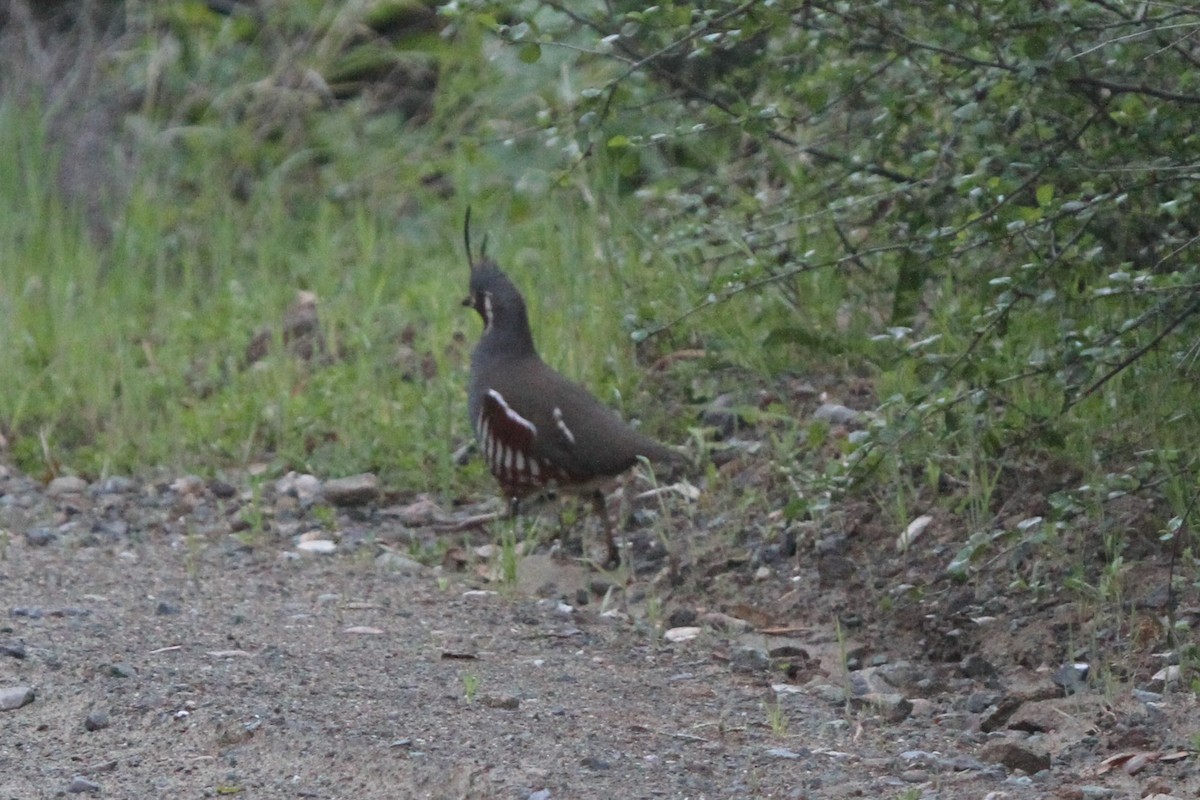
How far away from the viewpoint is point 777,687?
181 inches

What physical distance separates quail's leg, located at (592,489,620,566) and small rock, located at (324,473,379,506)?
0.95 metres

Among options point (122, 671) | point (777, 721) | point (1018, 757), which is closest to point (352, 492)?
point (122, 671)

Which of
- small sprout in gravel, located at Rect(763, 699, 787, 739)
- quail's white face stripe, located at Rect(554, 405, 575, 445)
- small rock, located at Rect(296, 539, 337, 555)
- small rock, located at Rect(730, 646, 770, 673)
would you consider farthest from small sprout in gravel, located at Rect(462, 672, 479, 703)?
small rock, located at Rect(296, 539, 337, 555)

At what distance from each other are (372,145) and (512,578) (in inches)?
208

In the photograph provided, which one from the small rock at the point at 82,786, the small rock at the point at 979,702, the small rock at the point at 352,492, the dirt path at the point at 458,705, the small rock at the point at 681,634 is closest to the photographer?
the small rock at the point at 82,786

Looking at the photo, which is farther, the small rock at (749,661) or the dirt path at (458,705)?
the small rock at (749,661)

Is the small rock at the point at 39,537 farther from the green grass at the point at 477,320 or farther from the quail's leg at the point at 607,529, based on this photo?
the quail's leg at the point at 607,529

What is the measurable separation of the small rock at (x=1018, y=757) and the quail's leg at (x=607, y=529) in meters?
2.04

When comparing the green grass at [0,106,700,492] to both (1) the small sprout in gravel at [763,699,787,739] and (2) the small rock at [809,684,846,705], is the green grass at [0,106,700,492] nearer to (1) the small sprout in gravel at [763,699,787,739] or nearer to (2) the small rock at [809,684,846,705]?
(2) the small rock at [809,684,846,705]

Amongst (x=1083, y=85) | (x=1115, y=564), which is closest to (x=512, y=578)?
(x=1115, y=564)

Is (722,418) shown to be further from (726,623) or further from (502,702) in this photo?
(502,702)

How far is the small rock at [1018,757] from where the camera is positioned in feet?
12.6

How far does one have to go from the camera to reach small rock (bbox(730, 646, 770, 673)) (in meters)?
4.75

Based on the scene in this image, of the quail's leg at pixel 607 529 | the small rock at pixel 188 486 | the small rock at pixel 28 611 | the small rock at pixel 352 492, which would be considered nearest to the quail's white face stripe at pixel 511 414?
the quail's leg at pixel 607 529
